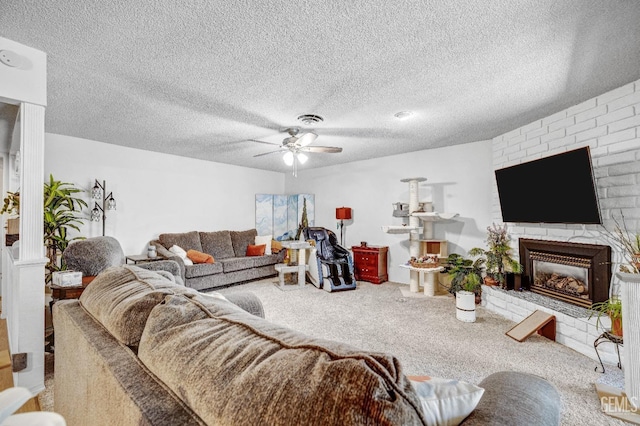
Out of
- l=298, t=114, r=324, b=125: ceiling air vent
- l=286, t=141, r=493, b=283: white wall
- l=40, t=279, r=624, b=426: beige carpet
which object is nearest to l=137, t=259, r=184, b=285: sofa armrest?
l=40, t=279, r=624, b=426: beige carpet

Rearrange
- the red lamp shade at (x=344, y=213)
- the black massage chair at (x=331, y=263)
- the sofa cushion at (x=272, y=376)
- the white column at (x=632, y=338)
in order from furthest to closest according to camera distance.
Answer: the red lamp shade at (x=344, y=213) → the black massage chair at (x=331, y=263) → the white column at (x=632, y=338) → the sofa cushion at (x=272, y=376)

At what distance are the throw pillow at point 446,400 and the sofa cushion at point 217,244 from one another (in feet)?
17.3

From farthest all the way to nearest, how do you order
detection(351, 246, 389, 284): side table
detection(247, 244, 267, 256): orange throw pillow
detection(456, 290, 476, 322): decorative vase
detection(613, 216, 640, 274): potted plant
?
detection(247, 244, 267, 256): orange throw pillow < detection(351, 246, 389, 284): side table < detection(456, 290, 476, 322): decorative vase < detection(613, 216, 640, 274): potted plant

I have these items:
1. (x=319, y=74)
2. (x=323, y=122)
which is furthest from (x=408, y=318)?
(x=319, y=74)

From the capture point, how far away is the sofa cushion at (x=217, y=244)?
5.55 meters

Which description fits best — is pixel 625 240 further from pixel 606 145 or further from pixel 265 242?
pixel 265 242

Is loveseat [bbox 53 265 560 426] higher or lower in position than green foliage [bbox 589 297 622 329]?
higher

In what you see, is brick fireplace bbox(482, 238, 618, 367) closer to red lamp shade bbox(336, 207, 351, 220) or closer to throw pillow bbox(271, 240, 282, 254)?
red lamp shade bbox(336, 207, 351, 220)

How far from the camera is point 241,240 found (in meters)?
6.03

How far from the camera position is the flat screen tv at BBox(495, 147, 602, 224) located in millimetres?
2771

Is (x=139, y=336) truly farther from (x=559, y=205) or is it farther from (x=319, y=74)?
(x=559, y=205)

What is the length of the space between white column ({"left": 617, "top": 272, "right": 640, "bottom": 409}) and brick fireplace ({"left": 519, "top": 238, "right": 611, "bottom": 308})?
1.08 metres

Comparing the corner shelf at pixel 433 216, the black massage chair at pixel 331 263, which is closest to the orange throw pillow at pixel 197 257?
the black massage chair at pixel 331 263

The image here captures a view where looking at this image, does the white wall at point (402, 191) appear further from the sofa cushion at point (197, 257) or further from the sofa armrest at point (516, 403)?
the sofa armrest at point (516, 403)
